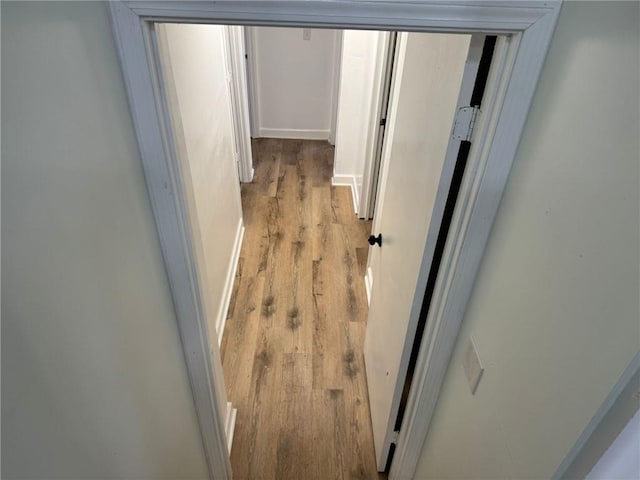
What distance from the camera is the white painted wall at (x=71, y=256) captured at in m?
0.53

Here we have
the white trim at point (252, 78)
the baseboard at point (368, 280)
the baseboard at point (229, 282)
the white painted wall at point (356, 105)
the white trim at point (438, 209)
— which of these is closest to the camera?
the white trim at point (438, 209)

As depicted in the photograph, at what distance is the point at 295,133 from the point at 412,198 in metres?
3.54

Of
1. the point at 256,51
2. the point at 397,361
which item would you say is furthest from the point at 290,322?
the point at 256,51

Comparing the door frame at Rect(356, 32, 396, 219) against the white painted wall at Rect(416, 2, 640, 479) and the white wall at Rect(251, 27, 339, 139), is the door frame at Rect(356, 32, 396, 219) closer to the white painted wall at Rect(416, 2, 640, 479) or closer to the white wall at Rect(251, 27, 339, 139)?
the white wall at Rect(251, 27, 339, 139)

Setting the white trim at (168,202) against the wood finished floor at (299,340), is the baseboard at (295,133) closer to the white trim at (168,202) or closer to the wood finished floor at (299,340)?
the wood finished floor at (299,340)

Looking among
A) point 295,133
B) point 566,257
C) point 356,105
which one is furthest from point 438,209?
point 295,133

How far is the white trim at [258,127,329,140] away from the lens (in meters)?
4.67

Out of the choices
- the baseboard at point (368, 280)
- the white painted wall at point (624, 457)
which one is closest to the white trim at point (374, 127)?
the baseboard at point (368, 280)

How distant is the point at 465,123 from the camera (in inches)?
38.1

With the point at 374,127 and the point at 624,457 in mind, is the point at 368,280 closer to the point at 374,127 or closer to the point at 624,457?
the point at 374,127

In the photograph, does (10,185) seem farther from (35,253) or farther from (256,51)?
(256,51)

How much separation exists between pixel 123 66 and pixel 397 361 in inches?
47.7

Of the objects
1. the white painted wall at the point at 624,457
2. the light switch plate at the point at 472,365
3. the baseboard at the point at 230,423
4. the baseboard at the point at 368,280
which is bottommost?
the baseboard at the point at 230,423

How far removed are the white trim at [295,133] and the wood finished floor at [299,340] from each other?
3.68 ft
